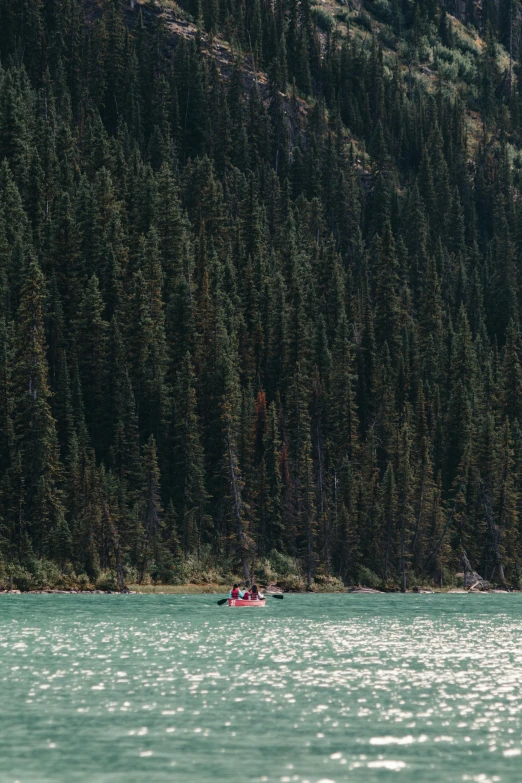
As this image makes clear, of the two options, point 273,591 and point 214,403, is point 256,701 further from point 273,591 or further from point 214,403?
point 214,403

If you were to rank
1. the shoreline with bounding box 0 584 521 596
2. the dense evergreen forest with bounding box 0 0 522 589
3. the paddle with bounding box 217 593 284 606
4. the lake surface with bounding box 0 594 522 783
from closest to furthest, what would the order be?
the lake surface with bounding box 0 594 522 783
the paddle with bounding box 217 593 284 606
the shoreline with bounding box 0 584 521 596
the dense evergreen forest with bounding box 0 0 522 589

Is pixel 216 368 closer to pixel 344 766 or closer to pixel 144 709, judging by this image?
pixel 144 709

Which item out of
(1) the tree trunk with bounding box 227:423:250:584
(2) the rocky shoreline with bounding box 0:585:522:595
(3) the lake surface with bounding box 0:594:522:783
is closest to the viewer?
(3) the lake surface with bounding box 0:594:522:783

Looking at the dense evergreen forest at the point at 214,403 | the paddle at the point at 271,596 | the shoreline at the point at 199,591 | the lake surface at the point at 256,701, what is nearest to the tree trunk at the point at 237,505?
the dense evergreen forest at the point at 214,403

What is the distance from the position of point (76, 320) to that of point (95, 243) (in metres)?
15.1

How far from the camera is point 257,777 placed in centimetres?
2852

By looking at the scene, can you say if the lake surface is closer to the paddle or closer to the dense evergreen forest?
the paddle

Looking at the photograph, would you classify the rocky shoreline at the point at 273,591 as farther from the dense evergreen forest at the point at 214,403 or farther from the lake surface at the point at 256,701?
the lake surface at the point at 256,701

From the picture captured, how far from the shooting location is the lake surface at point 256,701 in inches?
1176

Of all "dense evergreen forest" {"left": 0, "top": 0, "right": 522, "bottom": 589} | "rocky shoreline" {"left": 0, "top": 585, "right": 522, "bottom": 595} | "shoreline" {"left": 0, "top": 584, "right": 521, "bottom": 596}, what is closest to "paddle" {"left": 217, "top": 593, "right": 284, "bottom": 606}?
"rocky shoreline" {"left": 0, "top": 585, "right": 522, "bottom": 595}

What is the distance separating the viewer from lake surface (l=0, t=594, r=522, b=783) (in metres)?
29.9

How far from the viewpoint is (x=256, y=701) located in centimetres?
3984

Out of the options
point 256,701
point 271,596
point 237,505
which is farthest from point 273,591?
point 256,701

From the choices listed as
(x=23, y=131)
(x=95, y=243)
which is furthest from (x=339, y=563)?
(x=23, y=131)
